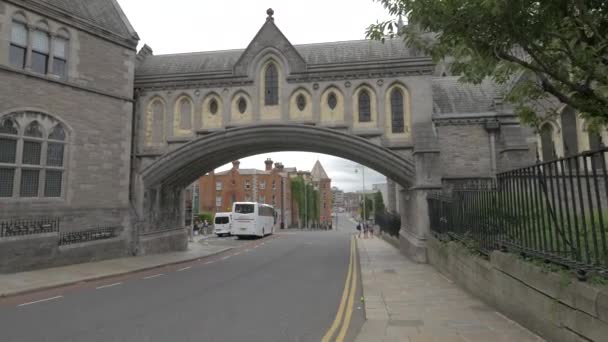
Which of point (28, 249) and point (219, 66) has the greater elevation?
point (219, 66)

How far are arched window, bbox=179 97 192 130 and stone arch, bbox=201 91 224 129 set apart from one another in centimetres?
72

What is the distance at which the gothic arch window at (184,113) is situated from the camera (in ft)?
58.5

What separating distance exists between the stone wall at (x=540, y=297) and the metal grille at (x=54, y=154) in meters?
14.0

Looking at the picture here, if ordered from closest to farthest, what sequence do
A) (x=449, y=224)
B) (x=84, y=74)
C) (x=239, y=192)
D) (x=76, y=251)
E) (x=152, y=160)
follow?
(x=449, y=224) → (x=76, y=251) → (x=84, y=74) → (x=152, y=160) → (x=239, y=192)

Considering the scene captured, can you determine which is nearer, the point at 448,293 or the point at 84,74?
the point at 448,293

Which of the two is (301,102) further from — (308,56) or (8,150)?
(8,150)

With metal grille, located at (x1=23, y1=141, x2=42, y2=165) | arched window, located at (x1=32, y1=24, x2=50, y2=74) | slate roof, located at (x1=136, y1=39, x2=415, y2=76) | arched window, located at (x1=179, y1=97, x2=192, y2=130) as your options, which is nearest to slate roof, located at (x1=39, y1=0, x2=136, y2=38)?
arched window, located at (x1=32, y1=24, x2=50, y2=74)

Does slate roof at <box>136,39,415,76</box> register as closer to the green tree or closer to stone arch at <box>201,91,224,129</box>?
stone arch at <box>201,91,224,129</box>

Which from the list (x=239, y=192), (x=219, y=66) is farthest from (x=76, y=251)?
(x=239, y=192)

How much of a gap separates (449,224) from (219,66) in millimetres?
13031

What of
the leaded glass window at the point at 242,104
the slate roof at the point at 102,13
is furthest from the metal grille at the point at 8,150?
the leaded glass window at the point at 242,104

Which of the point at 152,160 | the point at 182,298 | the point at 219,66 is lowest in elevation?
the point at 182,298

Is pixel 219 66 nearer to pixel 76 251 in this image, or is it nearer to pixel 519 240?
pixel 76 251

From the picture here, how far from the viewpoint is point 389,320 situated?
6.90m
